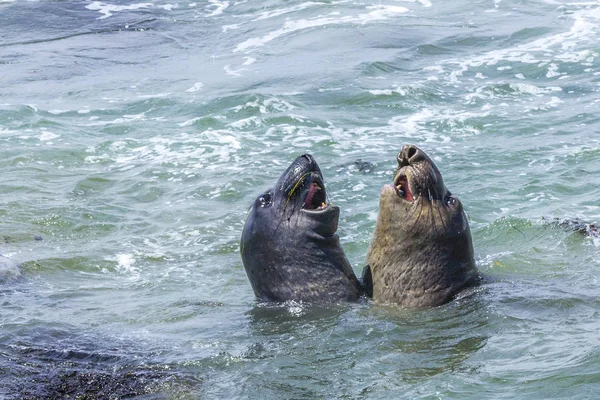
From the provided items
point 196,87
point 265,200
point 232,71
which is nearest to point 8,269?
point 265,200

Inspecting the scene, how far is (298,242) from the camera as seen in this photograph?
7.00 metres

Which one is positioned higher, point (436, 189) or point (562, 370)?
point (436, 189)

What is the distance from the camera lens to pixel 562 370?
5727 mm

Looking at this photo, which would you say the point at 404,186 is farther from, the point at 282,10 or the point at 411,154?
the point at 282,10

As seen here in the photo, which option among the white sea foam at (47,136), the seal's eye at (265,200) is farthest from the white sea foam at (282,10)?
the seal's eye at (265,200)

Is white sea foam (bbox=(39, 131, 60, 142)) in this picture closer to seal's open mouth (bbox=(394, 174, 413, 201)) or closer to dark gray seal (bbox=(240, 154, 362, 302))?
dark gray seal (bbox=(240, 154, 362, 302))

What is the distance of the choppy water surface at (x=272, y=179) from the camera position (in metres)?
6.11

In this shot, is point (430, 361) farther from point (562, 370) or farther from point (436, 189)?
point (436, 189)

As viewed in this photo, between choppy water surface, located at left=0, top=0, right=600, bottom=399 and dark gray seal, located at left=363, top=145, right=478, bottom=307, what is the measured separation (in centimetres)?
16

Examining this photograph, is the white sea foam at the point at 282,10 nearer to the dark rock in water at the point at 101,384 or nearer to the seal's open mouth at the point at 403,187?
the seal's open mouth at the point at 403,187

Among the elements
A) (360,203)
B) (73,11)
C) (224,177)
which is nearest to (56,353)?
(360,203)

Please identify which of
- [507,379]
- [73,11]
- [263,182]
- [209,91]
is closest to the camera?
[507,379]

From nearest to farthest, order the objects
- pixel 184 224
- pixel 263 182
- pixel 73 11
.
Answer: pixel 184 224, pixel 263 182, pixel 73 11

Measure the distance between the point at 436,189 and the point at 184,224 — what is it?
415cm
